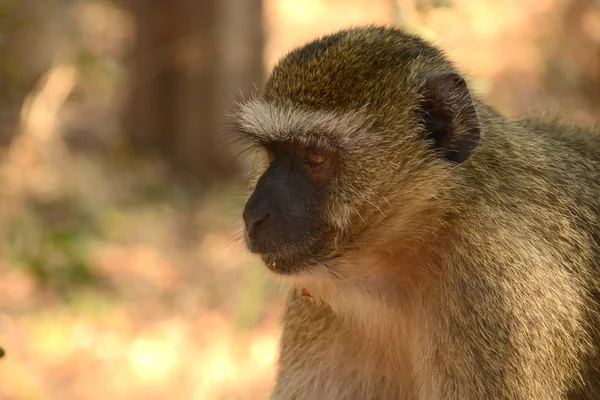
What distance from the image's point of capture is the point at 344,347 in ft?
11.3

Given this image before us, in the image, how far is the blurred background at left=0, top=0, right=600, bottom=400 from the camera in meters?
6.18

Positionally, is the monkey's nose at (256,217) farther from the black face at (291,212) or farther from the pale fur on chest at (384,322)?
the pale fur on chest at (384,322)

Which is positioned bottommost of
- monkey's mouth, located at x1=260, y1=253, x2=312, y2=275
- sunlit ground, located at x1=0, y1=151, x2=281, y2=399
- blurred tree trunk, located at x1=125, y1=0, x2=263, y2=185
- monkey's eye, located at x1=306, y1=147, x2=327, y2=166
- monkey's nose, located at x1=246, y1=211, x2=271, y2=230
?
sunlit ground, located at x1=0, y1=151, x2=281, y2=399

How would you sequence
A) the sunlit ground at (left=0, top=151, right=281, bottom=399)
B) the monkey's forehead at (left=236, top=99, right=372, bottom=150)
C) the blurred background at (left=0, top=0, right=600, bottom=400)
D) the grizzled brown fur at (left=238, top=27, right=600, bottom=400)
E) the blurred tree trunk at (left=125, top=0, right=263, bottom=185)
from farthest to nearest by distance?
1. the blurred tree trunk at (left=125, top=0, right=263, bottom=185)
2. the blurred background at (left=0, top=0, right=600, bottom=400)
3. the sunlit ground at (left=0, top=151, right=281, bottom=399)
4. the monkey's forehead at (left=236, top=99, right=372, bottom=150)
5. the grizzled brown fur at (left=238, top=27, right=600, bottom=400)

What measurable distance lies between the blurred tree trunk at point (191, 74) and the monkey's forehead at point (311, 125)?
549 centimetres

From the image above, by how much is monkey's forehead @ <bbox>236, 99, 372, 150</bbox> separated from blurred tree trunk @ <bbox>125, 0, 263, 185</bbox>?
18.0 ft

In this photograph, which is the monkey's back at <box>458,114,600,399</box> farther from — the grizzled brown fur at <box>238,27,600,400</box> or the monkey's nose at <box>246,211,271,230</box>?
the monkey's nose at <box>246,211,271,230</box>

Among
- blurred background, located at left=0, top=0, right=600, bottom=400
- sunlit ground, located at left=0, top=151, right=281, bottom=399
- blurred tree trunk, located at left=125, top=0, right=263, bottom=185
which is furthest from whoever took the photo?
blurred tree trunk, located at left=125, top=0, right=263, bottom=185

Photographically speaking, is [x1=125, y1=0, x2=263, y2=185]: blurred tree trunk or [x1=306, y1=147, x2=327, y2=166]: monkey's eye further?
[x1=125, y1=0, x2=263, y2=185]: blurred tree trunk

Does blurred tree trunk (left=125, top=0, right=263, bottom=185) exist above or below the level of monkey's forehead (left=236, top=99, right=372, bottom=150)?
below

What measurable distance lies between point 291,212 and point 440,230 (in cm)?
53

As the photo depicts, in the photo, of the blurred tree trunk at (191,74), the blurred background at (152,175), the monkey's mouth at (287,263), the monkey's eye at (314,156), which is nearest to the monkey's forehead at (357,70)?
the monkey's eye at (314,156)

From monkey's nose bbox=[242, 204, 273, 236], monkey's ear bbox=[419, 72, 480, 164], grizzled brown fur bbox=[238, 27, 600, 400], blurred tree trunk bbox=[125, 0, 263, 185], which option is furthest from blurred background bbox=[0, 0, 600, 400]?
monkey's ear bbox=[419, 72, 480, 164]

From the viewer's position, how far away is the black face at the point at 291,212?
299cm
